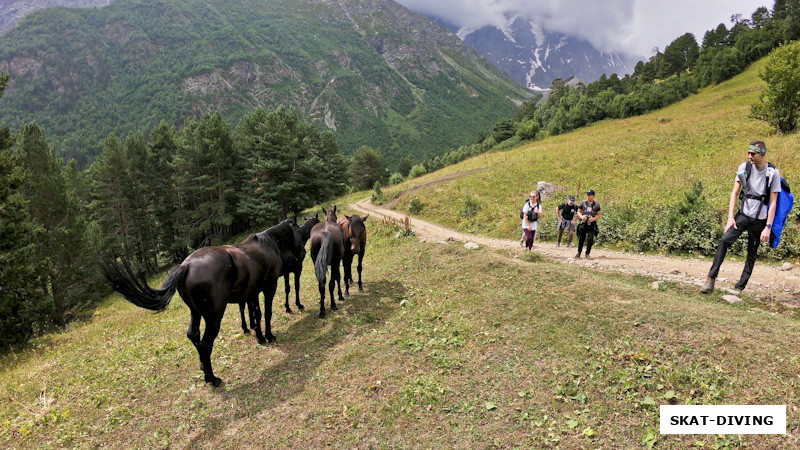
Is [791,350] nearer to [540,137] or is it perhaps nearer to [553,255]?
[553,255]

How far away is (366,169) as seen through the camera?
75562 mm

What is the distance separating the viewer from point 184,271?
6.82m

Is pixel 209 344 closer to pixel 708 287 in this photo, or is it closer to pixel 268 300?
pixel 268 300

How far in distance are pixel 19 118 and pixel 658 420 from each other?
913ft

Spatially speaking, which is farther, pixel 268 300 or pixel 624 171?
pixel 624 171

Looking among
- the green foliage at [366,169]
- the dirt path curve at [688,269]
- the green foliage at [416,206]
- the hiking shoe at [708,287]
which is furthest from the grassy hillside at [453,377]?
the green foliage at [366,169]

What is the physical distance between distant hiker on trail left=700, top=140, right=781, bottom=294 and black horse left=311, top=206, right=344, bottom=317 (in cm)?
927

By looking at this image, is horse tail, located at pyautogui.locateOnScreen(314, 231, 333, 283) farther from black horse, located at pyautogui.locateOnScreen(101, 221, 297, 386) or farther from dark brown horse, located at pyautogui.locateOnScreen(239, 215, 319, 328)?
black horse, located at pyautogui.locateOnScreen(101, 221, 297, 386)

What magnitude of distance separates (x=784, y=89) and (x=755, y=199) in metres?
27.3

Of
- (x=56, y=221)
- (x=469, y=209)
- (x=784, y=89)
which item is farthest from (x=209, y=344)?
(x=784, y=89)

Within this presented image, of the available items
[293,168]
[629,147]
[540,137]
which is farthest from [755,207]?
[540,137]

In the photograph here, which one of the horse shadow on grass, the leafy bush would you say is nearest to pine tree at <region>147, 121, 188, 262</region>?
the leafy bush

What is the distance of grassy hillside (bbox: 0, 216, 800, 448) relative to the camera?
505 centimetres

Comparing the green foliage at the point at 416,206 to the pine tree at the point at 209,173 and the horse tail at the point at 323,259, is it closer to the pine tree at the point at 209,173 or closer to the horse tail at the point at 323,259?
the horse tail at the point at 323,259
